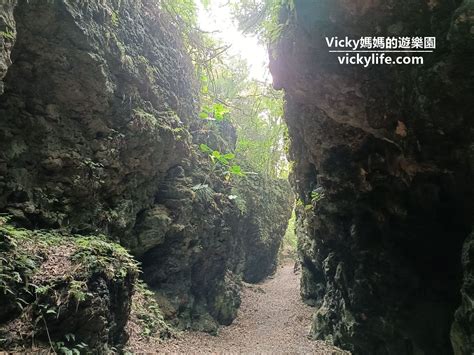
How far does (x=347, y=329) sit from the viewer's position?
7.55 metres

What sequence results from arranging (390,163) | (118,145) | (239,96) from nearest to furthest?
(390,163)
(118,145)
(239,96)

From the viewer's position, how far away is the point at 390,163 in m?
6.18

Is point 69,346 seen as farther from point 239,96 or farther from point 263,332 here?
point 239,96

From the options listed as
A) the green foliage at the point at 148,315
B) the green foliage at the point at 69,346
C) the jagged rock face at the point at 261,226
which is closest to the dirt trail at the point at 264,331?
the green foliage at the point at 148,315

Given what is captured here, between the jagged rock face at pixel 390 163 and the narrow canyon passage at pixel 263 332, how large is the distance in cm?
120

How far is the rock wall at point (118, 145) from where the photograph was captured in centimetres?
530

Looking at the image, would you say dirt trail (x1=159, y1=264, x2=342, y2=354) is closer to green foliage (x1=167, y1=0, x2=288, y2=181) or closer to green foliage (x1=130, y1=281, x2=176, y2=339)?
green foliage (x1=130, y1=281, x2=176, y2=339)

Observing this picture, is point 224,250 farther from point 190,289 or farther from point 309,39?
point 309,39

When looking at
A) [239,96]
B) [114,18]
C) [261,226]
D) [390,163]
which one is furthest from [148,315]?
[239,96]

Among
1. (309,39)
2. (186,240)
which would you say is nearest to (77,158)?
(186,240)

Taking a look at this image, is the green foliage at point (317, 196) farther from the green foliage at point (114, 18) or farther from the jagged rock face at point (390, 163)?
the green foliage at point (114, 18)

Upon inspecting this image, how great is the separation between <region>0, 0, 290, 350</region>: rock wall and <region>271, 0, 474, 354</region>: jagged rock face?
3457 millimetres

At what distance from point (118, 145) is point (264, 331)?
702 cm

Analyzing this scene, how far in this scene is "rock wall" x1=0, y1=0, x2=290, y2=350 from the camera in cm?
530
